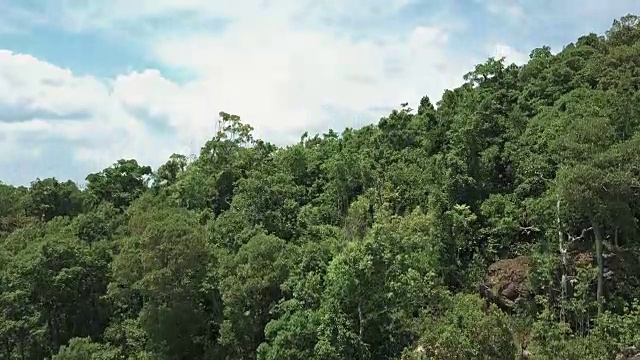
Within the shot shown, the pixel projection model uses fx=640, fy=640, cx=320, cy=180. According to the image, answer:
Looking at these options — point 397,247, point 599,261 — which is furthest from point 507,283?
point 397,247

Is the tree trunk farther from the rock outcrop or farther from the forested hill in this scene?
the rock outcrop

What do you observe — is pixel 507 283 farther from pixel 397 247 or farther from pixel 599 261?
pixel 397 247

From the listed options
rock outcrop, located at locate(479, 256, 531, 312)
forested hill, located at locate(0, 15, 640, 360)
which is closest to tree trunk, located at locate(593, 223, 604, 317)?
forested hill, located at locate(0, 15, 640, 360)

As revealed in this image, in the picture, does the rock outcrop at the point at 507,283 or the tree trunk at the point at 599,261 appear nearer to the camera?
the tree trunk at the point at 599,261

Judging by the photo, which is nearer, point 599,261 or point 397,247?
point 599,261

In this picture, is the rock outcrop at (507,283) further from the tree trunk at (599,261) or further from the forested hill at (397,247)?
the tree trunk at (599,261)

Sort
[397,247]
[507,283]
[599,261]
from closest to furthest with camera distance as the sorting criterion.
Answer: [599,261] → [397,247] → [507,283]

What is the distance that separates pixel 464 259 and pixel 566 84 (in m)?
14.5

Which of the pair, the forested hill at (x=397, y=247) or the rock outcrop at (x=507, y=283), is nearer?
the forested hill at (x=397, y=247)

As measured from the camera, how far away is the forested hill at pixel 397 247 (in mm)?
25078

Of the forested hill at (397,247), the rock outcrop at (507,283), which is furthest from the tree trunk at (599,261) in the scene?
the rock outcrop at (507,283)

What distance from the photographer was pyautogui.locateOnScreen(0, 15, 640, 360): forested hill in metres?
25.1

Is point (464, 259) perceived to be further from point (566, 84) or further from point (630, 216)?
point (566, 84)

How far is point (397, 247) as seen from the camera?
86.1 feet
